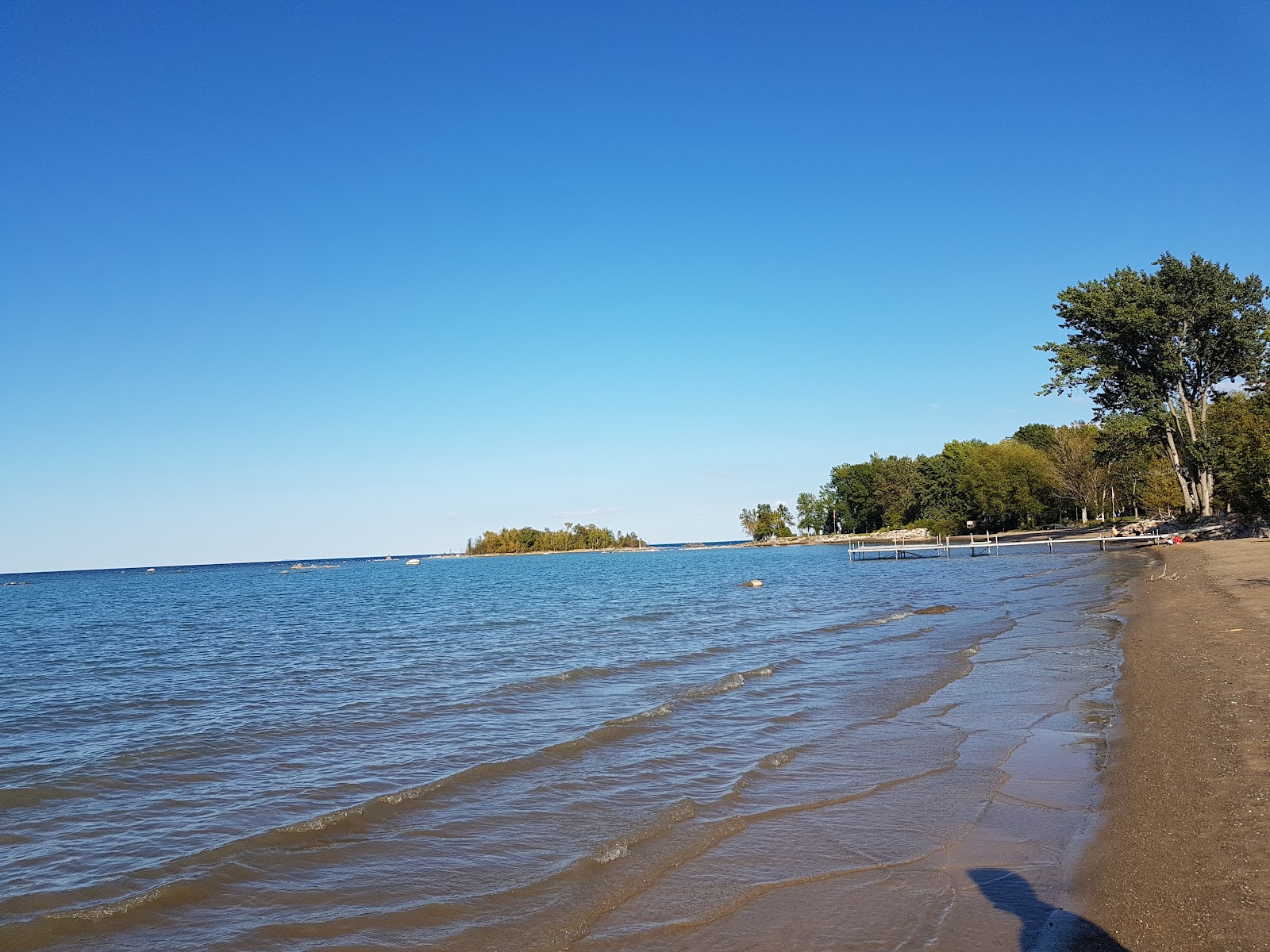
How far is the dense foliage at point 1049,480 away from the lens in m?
46.2

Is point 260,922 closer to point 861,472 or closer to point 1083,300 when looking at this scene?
point 1083,300

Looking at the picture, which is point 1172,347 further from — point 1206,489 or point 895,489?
point 895,489

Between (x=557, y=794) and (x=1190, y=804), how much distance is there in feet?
19.8

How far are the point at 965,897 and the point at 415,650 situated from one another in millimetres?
19889

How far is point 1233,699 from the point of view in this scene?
9992 mm

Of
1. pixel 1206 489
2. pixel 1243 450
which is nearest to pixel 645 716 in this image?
pixel 1243 450

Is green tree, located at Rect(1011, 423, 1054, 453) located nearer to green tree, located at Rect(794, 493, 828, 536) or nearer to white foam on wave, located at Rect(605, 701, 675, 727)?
green tree, located at Rect(794, 493, 828, 536)

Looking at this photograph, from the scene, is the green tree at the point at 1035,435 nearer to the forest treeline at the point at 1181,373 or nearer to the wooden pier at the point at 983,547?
the wooden pier at the point at 983,547

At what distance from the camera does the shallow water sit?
5980mm

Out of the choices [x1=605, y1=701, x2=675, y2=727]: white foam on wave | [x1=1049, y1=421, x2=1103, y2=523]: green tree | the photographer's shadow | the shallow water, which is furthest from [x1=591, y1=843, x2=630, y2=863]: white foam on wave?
[x1=1049, y1=421, x2=1103, y2=523]: green tree

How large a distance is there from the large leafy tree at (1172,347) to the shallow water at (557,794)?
36.7m

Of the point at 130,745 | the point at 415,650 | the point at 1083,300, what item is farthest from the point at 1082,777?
the point at 1083,300

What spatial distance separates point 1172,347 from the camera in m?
49.8

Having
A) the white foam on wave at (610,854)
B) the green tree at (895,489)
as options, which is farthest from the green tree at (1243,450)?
the green tree at (895,489)
